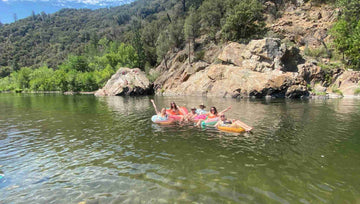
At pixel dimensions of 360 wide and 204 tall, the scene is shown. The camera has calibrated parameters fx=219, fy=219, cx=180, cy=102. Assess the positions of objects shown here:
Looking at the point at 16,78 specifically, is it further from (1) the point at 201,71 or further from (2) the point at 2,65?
(1) the point at 201,71

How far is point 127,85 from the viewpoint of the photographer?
221 feet

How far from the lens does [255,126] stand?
1745 centimetres

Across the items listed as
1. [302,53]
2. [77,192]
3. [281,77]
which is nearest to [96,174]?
[77,192]

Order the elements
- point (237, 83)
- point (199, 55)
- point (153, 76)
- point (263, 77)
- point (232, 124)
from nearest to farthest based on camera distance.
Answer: point (232, 124)
point (263, 77)
point (237, 83)
point (199, 55)
point (153, 76)

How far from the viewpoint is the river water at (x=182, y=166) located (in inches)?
285

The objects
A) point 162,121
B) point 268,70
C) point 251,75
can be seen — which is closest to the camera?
point 162,121

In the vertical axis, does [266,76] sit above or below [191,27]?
below

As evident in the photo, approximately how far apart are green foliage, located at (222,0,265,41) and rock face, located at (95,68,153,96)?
96.2ft

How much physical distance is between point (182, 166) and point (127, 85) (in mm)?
60417

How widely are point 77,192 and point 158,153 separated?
14.8ft

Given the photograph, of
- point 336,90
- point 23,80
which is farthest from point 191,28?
point 23,80

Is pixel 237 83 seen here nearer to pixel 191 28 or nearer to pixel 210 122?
pixel 191 28

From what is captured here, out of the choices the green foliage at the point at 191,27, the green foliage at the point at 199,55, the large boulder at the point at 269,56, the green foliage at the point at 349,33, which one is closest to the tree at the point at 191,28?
the green foliage at the point at 191,27

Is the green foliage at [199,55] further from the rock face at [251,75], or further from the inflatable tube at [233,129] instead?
the inflatable tube at [233,129]
